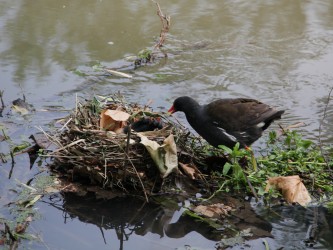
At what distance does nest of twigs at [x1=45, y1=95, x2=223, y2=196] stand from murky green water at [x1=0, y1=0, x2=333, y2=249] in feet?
1.39

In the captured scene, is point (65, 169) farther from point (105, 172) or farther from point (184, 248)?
point (184, 248)

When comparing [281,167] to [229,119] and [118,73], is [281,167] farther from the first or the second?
[118,73]

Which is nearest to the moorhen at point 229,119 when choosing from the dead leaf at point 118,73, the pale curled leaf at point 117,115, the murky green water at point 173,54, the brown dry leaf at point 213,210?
the pale curled leaf at point 117,115

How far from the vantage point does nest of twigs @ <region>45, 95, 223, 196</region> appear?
14.5 feet

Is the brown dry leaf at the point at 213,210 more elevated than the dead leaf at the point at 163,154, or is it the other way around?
the dead leaf at the point at 163,154

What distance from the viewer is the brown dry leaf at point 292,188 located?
14.4ft

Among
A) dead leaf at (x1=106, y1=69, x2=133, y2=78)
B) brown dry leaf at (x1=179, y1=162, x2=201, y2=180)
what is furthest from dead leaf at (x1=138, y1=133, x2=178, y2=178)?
dead leaf at (x1=106, y1=69, x2=133, y2=78)

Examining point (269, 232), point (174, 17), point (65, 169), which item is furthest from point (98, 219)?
point (174, 17)

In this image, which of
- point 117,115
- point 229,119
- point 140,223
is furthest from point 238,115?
point 140,223

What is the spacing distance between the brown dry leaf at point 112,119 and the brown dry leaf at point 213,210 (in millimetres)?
986

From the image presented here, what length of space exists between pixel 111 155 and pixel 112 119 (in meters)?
0.47

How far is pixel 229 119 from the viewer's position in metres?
4.86

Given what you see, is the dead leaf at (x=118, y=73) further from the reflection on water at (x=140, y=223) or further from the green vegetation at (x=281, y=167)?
the reflection on water at (x=140, y=223)

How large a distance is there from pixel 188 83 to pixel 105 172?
2.42 meters
